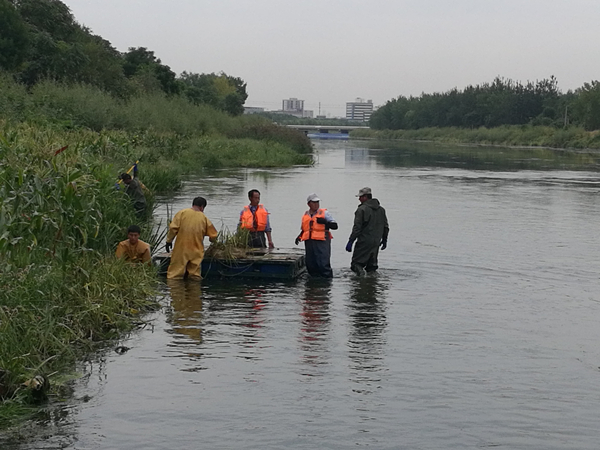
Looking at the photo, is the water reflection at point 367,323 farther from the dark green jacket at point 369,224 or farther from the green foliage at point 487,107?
the green foliage at point 487,107

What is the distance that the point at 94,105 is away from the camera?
47.6m

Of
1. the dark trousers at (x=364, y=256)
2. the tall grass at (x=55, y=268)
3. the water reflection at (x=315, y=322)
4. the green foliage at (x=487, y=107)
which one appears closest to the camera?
the tall grass at (x=55, y=268)

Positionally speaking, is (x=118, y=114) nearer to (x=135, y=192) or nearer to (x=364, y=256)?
(x=135, y=192)

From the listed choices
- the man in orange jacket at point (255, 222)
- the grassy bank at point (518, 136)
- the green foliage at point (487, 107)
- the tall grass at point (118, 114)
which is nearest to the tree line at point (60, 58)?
the tall grass at point (118, 114)

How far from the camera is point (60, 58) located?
205 feet

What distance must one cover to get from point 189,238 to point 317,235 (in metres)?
2.21

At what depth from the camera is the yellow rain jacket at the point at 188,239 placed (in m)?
15.8

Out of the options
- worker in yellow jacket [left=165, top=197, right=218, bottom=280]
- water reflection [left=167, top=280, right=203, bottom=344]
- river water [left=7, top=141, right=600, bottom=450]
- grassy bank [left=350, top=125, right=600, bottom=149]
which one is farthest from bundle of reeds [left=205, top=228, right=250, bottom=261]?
grassy bank [left=350, top=125, right=600, bottom=149]

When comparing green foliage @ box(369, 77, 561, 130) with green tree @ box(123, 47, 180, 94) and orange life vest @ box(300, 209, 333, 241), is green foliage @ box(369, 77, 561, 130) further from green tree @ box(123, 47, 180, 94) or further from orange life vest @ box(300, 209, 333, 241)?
orange life vest @ box(300, 209, 333, 241)

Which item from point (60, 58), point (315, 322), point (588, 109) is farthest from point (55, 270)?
point (588, 109)

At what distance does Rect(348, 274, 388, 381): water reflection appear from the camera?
1188 centimetres

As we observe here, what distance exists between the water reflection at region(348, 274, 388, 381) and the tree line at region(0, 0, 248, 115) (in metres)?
38.9

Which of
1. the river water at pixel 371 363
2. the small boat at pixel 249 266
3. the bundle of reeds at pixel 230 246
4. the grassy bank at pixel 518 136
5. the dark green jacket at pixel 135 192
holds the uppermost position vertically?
the grassy bank at pixel 518 136

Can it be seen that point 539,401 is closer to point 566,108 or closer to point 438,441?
point 438,441
